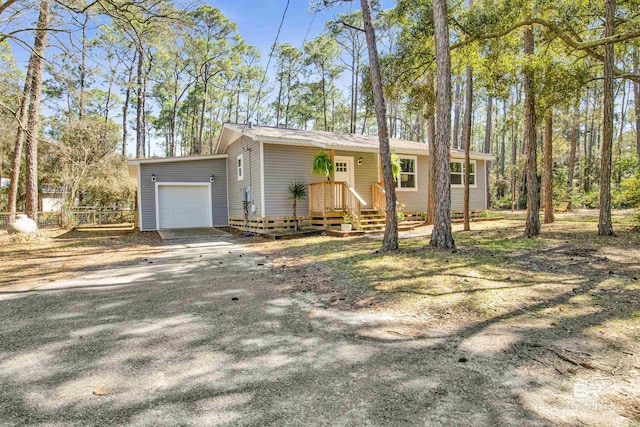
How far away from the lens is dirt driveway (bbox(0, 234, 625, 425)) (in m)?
2.04

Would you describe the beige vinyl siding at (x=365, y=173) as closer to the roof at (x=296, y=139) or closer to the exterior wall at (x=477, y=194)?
the roof at (x=296, y=139)

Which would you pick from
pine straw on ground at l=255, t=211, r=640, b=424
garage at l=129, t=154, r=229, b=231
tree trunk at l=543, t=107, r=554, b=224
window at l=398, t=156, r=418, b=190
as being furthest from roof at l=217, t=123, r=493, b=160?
pine straw on ground at l=255, t=211, r=640, b=424

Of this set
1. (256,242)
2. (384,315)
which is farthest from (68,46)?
(384,315)

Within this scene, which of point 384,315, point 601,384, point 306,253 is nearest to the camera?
point 601,384

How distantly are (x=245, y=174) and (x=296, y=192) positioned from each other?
2.65 metres

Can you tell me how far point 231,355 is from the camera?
9.37ft

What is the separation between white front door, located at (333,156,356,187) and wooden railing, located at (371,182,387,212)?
2.88 feet

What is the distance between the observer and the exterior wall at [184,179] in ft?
47.5

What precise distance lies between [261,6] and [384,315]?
1112 cm

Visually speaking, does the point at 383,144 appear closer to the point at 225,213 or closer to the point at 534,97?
the point at 534,97

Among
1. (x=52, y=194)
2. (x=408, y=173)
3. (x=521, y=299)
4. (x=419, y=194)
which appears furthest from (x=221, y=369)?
(x=52, y=194)

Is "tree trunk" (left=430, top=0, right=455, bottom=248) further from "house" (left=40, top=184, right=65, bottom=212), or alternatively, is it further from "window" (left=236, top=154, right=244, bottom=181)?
"house" (left=40, top=184, right=65, bottom=212)

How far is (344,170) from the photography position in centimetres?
1370

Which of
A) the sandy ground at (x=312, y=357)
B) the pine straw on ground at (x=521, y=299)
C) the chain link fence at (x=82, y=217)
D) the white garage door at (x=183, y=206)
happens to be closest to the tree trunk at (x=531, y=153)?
the pine straw on ground at (x=521, y=299)
